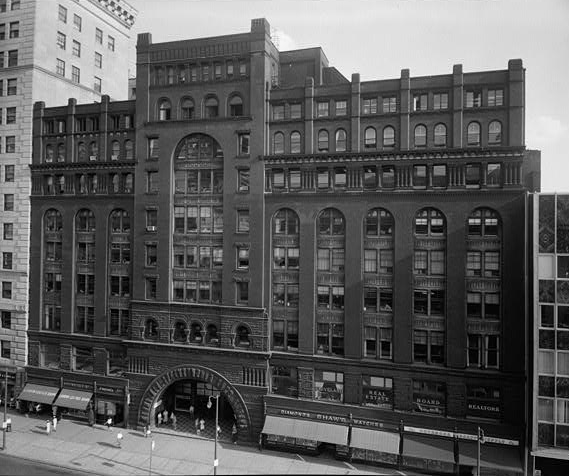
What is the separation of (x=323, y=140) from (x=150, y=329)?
77.2 ft

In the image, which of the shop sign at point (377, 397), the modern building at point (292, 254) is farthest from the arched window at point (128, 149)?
the shop sign at point (377, 397)

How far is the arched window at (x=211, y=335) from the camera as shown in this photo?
44281mm

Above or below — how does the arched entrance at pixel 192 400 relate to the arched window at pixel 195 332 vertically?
below

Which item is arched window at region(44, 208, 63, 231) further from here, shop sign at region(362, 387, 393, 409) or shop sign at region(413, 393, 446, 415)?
shop sign at region(413, 393, 446, 415)

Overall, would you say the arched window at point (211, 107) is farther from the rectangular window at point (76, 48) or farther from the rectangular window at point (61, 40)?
the rectangular window at point (76, 48)

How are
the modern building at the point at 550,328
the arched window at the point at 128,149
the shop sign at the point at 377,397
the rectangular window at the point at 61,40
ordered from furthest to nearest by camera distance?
1. the rectangular window at the point at 61,40
2. the arched window at the point at 128,149
3. the shop sign at the point at 377,397
4. the modern building at the point at 550,328

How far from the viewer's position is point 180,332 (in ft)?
149

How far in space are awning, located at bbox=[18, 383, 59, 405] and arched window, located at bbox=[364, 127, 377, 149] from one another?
37815 mm

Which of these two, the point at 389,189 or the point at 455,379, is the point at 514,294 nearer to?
the point at 455,379

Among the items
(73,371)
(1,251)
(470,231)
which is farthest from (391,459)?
(1,251)

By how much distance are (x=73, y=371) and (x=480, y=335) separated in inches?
1490

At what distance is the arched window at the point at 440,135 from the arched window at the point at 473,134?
171 centimetres

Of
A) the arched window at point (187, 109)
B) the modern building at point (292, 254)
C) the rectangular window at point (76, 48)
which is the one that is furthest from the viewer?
the rectangular window at point (76, 48)

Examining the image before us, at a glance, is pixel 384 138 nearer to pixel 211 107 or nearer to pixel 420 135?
pixel 420 135
